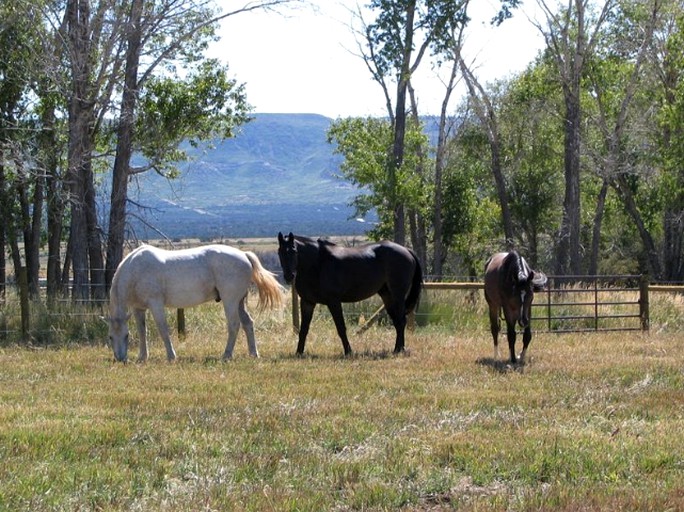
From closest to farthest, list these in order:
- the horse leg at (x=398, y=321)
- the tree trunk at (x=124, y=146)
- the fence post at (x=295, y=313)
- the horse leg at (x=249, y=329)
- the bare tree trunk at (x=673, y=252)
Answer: the horse leg at (x=249, y=329) → the horse leg at (x=398, y=321) → the fence post at (x=295, y=313) → the tree trunk at (x=124, y=146) → the bare tree trunk at (x=673, y=252)

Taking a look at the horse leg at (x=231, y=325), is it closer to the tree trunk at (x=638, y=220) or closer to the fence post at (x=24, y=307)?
the fence post at (x=24, y=307)

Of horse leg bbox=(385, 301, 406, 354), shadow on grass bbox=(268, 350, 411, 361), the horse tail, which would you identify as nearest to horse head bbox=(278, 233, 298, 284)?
the horse tail

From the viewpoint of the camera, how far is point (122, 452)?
8758 millimetres

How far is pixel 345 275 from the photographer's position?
16.6m

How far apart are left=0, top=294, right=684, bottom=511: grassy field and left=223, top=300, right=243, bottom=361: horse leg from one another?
40cm

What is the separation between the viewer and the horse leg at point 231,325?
15.9m

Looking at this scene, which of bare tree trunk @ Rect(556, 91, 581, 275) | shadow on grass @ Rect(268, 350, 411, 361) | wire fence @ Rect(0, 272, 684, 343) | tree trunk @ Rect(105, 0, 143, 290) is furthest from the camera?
bare tree trunk @ Rect(556, 91, 581, 275)

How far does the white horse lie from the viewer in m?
15.8

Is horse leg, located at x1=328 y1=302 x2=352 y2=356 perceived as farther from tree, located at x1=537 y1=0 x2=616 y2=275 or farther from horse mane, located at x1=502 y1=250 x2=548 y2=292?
tree, located at x1=537 y1=0 x2=616 y2=275

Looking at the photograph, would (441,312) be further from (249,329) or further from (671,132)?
(671,132)

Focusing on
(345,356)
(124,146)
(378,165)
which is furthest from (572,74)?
(345,356)

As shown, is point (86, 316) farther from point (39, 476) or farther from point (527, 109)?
point (527, 109)

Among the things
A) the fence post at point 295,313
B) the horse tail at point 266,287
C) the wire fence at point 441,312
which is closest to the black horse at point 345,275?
the horse tail at point 266,287

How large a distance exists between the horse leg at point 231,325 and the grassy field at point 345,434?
399 millimetres
